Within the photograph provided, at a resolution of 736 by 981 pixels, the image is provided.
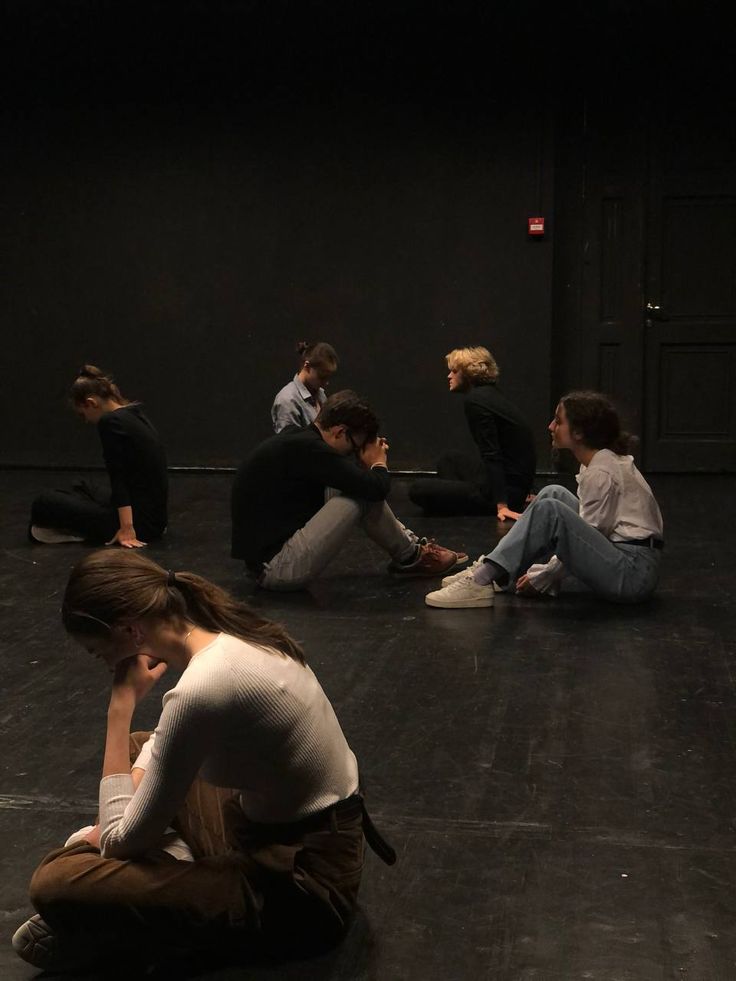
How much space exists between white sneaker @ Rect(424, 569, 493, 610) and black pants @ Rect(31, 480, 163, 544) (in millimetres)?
1810

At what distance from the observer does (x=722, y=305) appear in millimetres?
8305

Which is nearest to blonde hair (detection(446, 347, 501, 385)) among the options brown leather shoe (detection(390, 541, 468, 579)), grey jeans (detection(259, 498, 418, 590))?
brown leather shoe (detection(390, 541, 468, 579))

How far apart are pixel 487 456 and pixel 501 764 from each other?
3348mm

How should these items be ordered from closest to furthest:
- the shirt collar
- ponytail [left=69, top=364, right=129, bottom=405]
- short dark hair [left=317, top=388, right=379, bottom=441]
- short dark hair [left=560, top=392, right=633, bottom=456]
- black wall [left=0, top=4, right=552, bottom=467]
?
short dark hair [left=560, top=392, right=633, bottom=456]
short dark hair [left=317, top=388, right=379, bottom=441]
ponytail [left=69, top=364, right=129, bottom=405]
the shirt collar
black wall [left=0, top=4, right=552, bottom=467]

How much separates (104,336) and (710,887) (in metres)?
6.75

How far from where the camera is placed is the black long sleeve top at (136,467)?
238 inches

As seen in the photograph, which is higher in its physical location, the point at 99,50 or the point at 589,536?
the point at 99,50

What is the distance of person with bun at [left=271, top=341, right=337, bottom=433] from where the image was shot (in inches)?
267

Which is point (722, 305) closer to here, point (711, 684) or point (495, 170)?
point (495, 170)

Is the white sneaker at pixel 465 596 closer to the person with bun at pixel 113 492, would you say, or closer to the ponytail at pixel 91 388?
the person with bun at pixel 113 492

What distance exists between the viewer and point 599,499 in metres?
4.85

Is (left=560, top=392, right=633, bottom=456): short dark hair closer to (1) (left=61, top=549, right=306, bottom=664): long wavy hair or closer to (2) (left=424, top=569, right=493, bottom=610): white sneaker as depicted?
(2) (left=424, top=569, right=493, bottom=610): white sneaker

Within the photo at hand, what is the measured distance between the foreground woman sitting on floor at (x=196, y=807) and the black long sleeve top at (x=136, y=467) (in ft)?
12.2

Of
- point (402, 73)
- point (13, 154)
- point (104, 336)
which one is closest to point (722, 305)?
point (402, 73)
